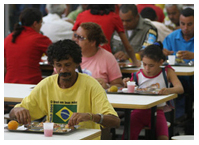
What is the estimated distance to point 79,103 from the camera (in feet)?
11.2

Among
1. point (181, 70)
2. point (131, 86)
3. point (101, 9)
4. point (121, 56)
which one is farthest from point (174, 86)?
point (101, 9)

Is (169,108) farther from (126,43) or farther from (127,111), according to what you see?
(126,43)

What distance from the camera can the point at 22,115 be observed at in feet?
10.8

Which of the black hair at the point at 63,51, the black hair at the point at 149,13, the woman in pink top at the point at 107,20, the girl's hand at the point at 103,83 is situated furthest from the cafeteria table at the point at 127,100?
the black hair at the point at 149,13

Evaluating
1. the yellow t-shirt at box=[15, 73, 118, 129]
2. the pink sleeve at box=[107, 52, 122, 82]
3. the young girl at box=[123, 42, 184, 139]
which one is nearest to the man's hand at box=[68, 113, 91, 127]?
the yellow t-shirt at box=[15, 73, 118, 129]

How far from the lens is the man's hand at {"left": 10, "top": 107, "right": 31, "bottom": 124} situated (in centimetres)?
325

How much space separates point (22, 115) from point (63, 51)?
0.53 metres

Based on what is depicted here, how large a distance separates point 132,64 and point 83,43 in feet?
4.47

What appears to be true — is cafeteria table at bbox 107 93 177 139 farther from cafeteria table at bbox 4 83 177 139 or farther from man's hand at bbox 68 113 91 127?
man's hand at bbox 68 113 91 127

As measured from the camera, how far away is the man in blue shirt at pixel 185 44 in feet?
20.4

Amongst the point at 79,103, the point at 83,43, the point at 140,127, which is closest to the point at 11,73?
the point at 83,43

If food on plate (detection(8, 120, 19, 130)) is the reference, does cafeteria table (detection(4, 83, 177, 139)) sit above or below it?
below

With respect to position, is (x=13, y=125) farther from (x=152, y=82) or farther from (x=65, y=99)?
(x=152, y=82)

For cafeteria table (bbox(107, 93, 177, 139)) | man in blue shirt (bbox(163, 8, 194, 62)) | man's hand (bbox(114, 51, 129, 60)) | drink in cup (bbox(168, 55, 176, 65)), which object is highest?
man in blue shirt (bbox(163, 8, 194, 62))
